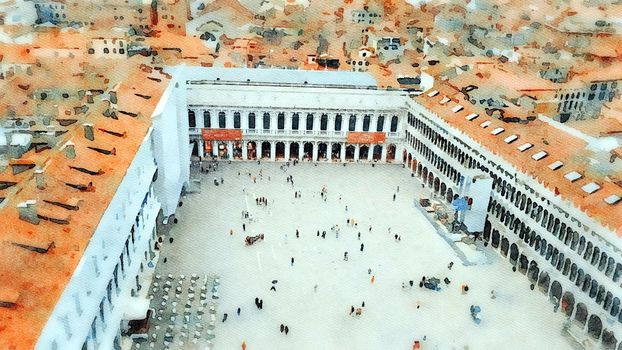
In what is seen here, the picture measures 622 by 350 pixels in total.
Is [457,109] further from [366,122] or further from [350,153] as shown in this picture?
[350,153]

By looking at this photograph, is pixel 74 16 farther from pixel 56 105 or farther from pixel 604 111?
pixel 604 111

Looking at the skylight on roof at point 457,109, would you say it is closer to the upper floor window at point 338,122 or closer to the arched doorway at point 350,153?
the upper floor window at point 338,122

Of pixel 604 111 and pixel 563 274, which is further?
pixel 604 111

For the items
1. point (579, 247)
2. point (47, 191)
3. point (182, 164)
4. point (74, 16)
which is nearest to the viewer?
point (47, 191)

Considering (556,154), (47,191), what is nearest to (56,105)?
(47,191)

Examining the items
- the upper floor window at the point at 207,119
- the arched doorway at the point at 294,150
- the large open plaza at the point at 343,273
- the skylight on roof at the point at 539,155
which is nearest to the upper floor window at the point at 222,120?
the upper floor window at the point at 207,119

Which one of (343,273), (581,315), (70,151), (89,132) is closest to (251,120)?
(343,273)

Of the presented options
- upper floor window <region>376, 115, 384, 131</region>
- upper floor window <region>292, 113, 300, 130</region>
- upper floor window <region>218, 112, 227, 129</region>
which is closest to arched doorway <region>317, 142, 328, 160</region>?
upper floor window <region>292, 113, 300, 130</region>
